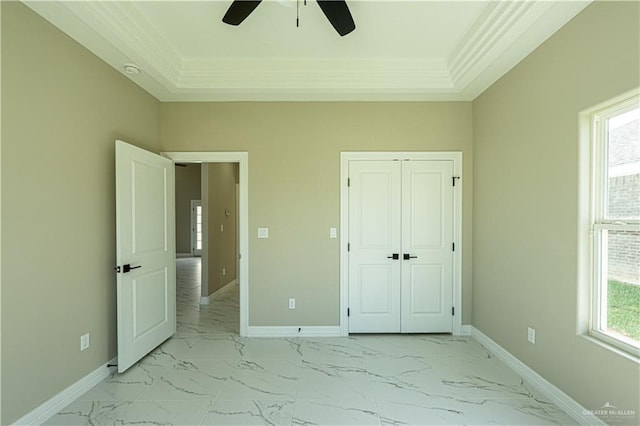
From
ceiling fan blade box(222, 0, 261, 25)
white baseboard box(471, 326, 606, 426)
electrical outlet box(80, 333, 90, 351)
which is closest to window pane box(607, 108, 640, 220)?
white baseboard box(471, 326, 606, 426)

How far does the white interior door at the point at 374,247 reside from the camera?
11.9 ft

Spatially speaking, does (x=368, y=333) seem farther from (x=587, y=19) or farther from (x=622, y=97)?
(x=587, y=19)

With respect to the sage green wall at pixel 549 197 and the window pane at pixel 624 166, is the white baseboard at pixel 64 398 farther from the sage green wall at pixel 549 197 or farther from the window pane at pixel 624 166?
the window pane at pixel 624 166

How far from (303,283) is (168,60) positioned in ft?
8.77

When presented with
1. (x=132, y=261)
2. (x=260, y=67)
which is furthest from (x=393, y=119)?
(x=132, y=261)

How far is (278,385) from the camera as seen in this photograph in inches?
101

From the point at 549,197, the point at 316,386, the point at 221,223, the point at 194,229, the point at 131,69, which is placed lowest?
the point at 316,386

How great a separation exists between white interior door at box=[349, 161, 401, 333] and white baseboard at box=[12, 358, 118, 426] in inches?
95.1

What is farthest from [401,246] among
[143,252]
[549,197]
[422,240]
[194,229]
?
[194,229]

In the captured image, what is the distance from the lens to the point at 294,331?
3607mm

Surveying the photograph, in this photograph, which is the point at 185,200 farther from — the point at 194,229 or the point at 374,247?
the point at 374,247

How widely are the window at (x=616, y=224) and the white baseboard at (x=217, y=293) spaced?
15.3 ft

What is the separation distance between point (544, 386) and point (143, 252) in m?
3.60

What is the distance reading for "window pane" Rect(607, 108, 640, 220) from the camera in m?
1.85
